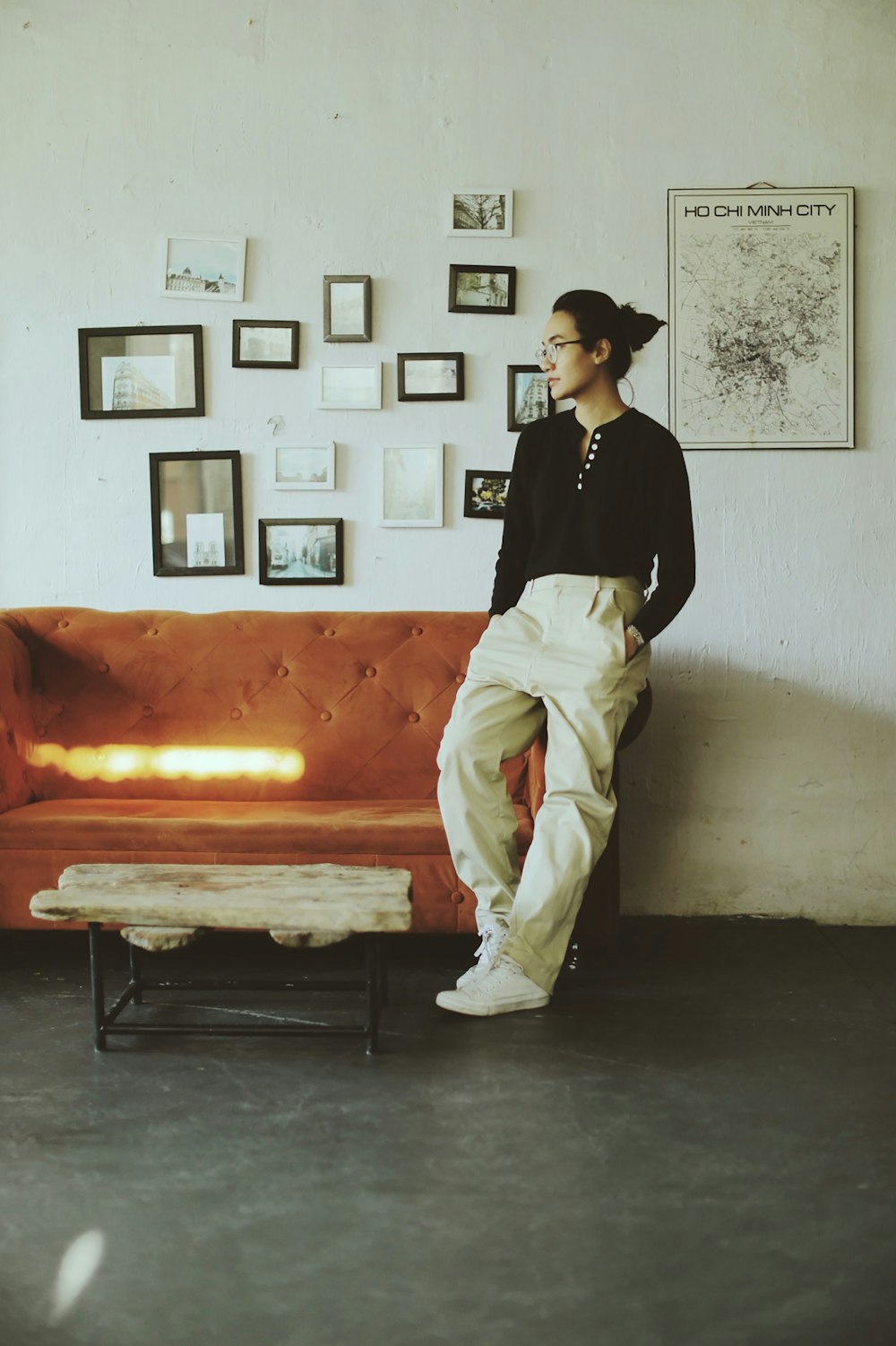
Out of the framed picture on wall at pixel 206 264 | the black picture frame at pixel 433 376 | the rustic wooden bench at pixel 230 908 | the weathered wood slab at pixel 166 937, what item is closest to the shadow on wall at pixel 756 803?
the black picture frame at pixel 433 376

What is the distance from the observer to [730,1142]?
1814mm

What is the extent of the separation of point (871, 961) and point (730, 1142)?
1290 millimetres

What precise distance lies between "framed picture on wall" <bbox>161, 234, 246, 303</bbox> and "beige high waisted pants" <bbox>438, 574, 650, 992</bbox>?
1503 millimetres

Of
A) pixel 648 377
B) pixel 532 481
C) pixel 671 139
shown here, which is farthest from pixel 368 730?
pixel 671 139

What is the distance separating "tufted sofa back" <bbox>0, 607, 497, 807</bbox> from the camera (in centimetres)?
312

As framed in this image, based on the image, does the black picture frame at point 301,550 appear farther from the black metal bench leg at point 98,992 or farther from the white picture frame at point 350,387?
the black metal bench leg at point 98,992

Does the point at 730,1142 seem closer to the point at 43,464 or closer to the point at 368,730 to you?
the point at 368,730

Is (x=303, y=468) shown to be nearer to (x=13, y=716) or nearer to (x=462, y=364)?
(x=462, y=364)

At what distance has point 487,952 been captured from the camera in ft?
8.34

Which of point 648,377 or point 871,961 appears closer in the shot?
point 871,961

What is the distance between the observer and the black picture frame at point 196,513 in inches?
135

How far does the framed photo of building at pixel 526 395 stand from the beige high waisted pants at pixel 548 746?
863mm

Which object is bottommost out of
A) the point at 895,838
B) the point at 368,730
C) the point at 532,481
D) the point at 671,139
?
the point at 895,838

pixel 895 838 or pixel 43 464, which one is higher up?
pixel 43 464
